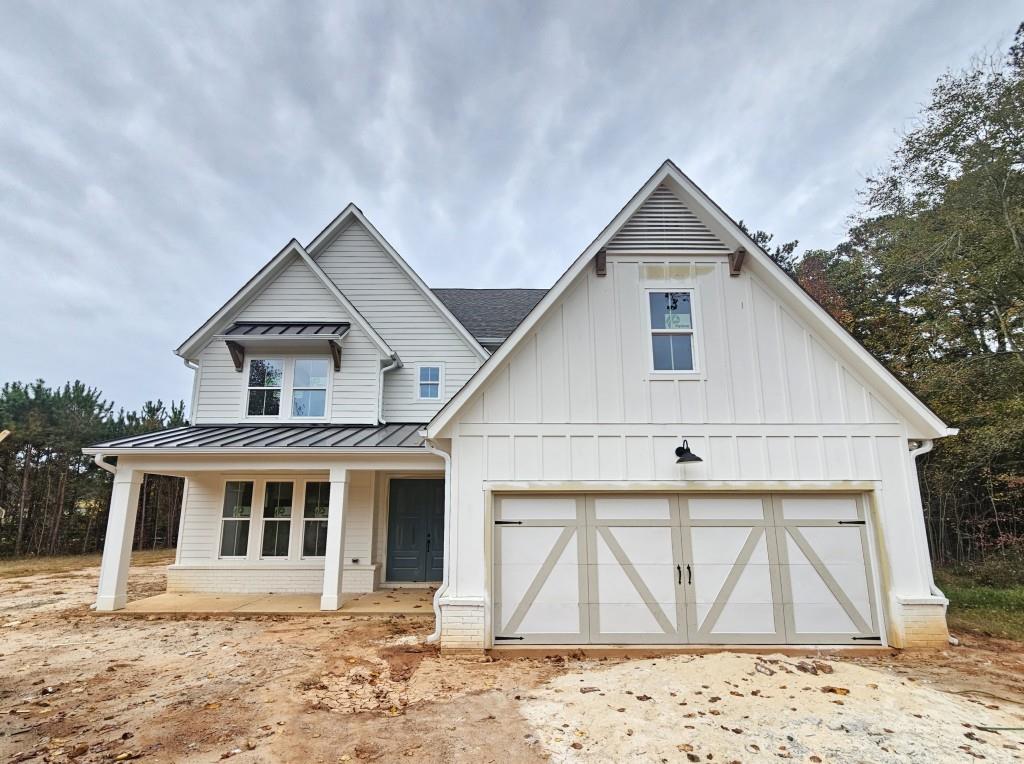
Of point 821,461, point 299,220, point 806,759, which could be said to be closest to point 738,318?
point 821,461

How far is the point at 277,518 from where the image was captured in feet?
35.7

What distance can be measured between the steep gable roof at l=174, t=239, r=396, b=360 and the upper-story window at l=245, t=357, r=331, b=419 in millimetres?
1110

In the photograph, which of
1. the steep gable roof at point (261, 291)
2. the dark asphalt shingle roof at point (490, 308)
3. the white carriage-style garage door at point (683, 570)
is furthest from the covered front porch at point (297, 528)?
the dark asphalt shingle roof at point (490, 308)

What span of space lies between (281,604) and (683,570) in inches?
291

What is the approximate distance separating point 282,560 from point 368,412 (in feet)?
12.0

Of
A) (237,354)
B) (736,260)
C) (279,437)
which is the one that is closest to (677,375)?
(736,260)

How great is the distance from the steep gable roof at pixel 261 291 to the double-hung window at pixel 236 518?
3.24 m

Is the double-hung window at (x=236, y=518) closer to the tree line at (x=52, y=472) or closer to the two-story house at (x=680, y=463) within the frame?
the two-story house at (x=680, y=463)

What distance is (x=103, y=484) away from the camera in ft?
65.1

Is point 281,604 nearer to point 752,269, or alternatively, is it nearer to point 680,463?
point 680,463

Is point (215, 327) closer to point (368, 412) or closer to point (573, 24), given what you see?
point (368, 412)

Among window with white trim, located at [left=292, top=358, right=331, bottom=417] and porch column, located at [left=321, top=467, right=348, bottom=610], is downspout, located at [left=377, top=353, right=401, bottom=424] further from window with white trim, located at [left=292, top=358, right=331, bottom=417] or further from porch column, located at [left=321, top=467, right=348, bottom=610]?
porch column, located at [left=321, top=467, right=348, bottom=610]

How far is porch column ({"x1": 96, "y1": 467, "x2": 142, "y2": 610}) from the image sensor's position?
880 centimetres

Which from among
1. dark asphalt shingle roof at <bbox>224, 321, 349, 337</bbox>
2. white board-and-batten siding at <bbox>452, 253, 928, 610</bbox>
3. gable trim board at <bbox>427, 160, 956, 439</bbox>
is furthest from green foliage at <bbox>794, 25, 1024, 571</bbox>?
dark asphalt shingle roof at <bbox>224, 321, 349, 337</bbox>
